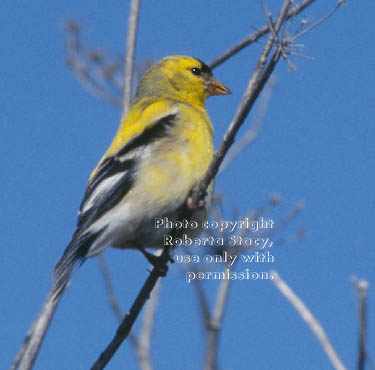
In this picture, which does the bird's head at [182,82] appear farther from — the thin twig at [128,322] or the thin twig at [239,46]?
the thin twig at [128,322]

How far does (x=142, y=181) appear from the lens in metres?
3.91

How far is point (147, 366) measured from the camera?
378 cm

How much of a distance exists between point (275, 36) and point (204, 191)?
92cm

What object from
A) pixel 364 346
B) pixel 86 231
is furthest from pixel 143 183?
pixel 364 346

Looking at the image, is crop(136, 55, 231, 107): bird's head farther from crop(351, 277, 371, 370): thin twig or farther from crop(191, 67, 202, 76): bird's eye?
crop(351, 277, 371, 370): thin twig

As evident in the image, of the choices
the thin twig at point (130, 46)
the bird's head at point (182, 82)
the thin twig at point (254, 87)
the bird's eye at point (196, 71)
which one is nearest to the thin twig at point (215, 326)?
the thin twig at point (254, 87)

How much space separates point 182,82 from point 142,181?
1.42 meters

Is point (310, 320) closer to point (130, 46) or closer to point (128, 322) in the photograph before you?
point (128, 322)

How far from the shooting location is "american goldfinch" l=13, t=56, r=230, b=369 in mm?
3701

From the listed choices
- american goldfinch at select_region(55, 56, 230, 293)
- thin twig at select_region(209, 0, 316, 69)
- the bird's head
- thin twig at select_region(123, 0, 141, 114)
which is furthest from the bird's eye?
thin twig at select_region(123, 0, 141, 114)

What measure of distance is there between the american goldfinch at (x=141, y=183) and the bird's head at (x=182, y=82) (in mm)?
689

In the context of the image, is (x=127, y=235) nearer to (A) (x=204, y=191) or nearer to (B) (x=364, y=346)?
(A) (x=204, y=191)

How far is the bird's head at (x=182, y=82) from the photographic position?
505cm

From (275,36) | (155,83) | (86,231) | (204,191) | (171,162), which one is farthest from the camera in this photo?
(155,83)
